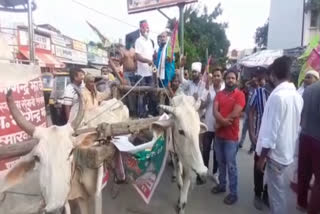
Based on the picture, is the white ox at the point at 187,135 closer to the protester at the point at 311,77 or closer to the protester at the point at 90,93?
the protester at the point at 90,93

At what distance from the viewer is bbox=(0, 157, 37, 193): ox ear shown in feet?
7.41

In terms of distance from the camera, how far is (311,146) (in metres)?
3.86

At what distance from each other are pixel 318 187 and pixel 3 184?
3.21 metres

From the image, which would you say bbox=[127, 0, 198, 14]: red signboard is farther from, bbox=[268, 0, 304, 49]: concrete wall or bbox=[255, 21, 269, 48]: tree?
bbox=[255, 21, 269, 48]: tree

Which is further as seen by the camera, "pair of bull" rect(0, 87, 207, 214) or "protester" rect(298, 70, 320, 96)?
"protester" rect(298, 70, 320, 96)

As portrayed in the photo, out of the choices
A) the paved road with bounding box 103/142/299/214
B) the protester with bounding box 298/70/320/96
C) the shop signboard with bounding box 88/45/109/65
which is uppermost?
the shop signboard with bounding box 88/45/109/65

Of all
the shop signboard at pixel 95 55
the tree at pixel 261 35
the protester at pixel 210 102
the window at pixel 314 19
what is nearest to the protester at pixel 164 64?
the protester at pixel 210 102

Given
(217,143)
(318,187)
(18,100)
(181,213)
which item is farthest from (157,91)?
(318,187)

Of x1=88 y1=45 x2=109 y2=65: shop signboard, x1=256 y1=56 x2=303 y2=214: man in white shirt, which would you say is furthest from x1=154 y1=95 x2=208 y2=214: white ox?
x1=88 y1=45 x2=109 y2=65: shop signboard

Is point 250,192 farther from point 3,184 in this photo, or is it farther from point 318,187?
point 3,184

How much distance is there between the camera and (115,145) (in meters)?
3.00

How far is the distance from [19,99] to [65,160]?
1264mm

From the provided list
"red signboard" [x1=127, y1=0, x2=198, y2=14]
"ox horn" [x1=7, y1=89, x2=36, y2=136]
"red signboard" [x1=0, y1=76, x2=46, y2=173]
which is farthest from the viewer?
"red signboard" [x1=127, y1=0, x2=198, y2=14]

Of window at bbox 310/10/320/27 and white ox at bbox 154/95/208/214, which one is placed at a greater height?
window at bbox 310/10/320/27
